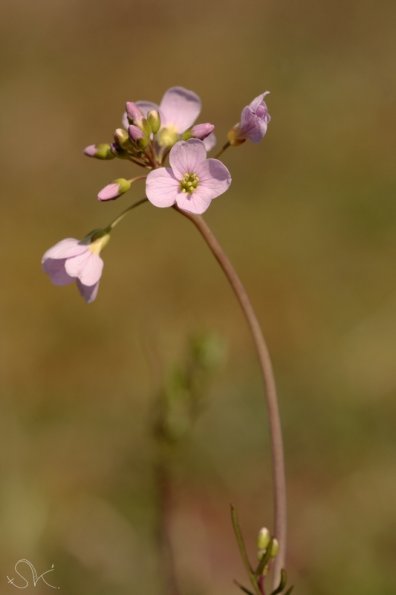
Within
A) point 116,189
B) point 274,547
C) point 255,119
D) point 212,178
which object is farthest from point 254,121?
point 274,547

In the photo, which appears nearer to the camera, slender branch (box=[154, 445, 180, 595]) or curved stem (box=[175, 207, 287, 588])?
curved stem (box=[175, 207, 287, 588])

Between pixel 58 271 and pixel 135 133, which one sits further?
pixel 58 271

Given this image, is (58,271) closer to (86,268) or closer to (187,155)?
(86,268)

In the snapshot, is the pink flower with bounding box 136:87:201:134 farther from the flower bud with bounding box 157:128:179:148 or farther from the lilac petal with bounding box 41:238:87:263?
the lilac petal with bounding box 41:238:87:263

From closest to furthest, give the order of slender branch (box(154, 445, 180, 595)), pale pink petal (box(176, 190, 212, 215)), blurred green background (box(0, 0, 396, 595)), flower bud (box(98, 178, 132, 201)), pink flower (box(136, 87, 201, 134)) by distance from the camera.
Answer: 1. pale pink petal (box(176, 190, 212, 215))
2. flower bud (box(98, 178, 132, 201))
3. pink flower (box(136, 87, 201, 134))
4. slender branch (box(154, 445, 180, 595))
5. blurred green background (box(0, 0, 396, 595))

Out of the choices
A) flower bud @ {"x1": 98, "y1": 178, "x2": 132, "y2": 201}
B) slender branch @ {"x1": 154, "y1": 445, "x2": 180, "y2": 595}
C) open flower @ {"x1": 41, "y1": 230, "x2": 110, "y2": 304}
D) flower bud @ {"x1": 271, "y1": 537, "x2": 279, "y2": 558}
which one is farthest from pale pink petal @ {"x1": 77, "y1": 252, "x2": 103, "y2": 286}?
slender branch @ {"x1": 154, "y1": 445, "x2": 180, "y2": 595}

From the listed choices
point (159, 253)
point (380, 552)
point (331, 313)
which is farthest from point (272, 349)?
point (380, 552)

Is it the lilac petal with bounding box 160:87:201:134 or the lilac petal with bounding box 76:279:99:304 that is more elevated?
the lilac petal with bounding box 160:87:201:134

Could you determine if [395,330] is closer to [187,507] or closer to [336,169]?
[187,507]

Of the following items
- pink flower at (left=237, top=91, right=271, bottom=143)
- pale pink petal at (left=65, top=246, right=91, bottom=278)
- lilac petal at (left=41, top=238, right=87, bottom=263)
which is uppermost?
pink flower at (left=237, top=91, right=271, bottom=143)
